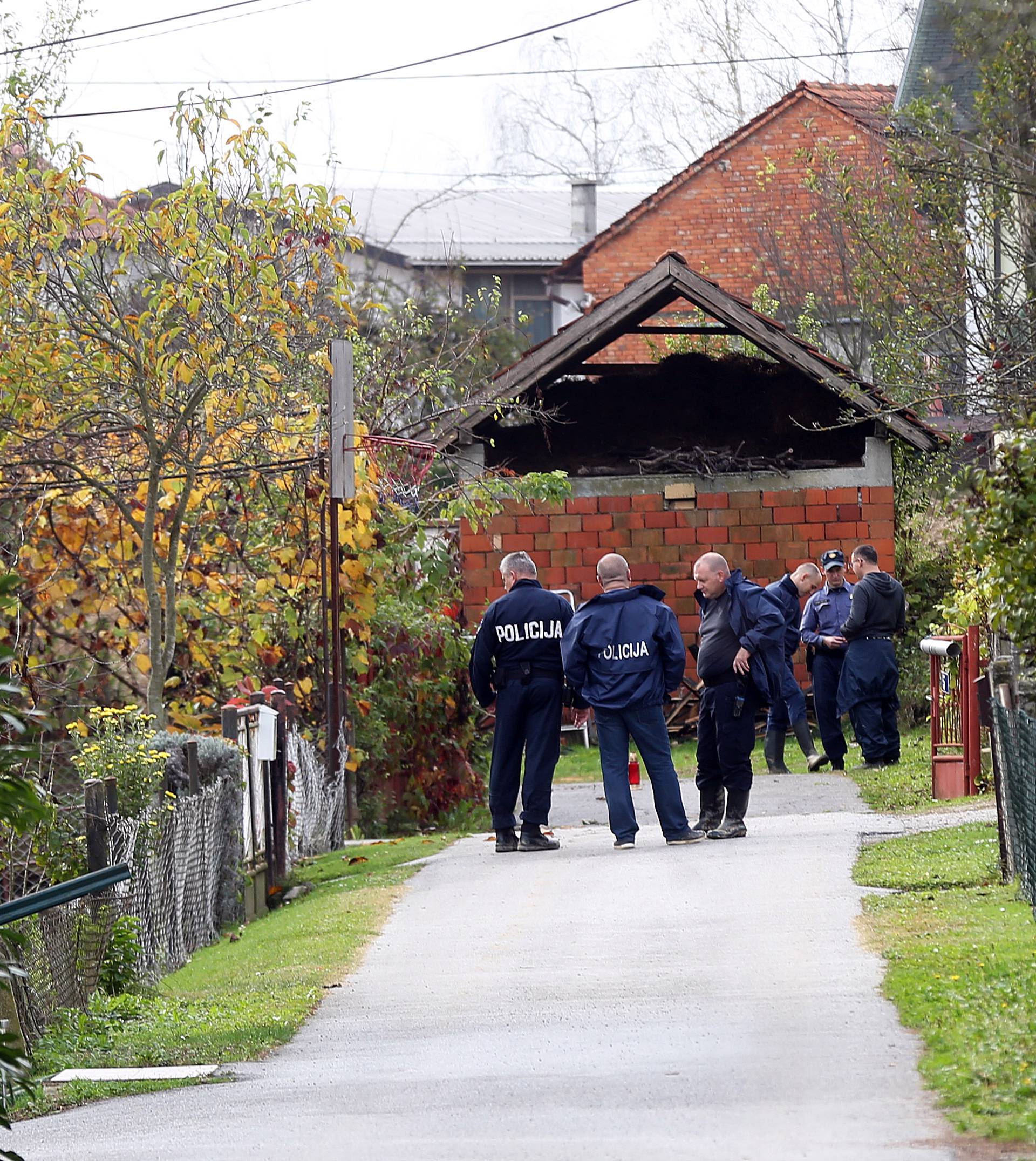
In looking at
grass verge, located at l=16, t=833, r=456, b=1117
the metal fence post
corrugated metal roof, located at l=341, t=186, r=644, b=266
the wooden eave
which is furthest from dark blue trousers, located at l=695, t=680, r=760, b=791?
corrugated metal roof, located at l=341, t=186, r=644, b=266

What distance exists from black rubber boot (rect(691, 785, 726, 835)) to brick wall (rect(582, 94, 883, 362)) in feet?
60.0

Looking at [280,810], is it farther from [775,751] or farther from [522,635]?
[775,751]

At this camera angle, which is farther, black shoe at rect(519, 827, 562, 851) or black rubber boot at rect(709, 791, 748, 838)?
black shoe at rect(519, 827, 562, 851)

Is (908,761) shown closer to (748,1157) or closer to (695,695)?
(695,695)

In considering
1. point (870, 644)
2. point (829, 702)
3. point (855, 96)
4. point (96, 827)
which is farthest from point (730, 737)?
point (855, 96)

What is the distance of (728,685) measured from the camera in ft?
41.4

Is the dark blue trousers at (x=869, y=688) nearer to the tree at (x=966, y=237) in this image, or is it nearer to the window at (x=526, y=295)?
the tree at (x=966, y=237)

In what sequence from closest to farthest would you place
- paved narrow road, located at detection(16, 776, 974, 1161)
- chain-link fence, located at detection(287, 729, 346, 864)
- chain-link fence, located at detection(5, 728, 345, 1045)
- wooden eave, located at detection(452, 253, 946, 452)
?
1. paved narrow road, located at detection(16, 776, 974, 1161)
2. chain-link fence, located at detection(5, 728, 345, 1045)
3. chain-link fence, located at detection(287, 729, 346, 864)
4. wooden eave, located at detection(452, 253, 946, 452)

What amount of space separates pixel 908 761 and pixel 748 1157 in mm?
12115

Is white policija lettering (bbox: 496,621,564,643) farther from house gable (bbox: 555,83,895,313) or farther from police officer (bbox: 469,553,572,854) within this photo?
house gable (bbox: 555,83,895,313)

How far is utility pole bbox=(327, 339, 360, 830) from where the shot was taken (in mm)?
14734

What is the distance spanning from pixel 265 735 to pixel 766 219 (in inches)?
980

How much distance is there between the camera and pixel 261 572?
16500 millimetres

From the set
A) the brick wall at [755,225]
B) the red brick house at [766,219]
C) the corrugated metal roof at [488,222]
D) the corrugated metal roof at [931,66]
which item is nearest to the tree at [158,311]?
the corrugated metal roof at [931,66]
